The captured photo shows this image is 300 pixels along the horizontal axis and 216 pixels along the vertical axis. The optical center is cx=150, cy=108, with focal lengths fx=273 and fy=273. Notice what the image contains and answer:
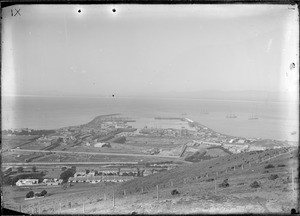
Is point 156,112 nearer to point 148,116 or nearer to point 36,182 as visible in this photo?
point 148,116

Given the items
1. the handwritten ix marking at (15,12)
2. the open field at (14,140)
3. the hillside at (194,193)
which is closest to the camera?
the handwritten ix marking at (15,12)

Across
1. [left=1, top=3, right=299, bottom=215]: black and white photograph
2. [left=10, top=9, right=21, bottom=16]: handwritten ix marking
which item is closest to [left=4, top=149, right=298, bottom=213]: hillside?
[left=1, top=3, right=299, bottom=215]: black and white photograph

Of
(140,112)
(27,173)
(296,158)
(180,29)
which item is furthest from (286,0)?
(27,173)

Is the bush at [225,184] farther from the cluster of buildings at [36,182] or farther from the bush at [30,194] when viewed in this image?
the bush at [30,194]

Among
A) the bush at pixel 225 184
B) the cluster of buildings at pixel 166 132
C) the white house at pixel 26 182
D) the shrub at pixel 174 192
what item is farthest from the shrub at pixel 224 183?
the white house at pixel 26 182

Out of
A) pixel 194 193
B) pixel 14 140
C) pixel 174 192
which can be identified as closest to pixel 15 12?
pixel 14 140

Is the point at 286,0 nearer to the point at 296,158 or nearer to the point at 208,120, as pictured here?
the point at 208,120
